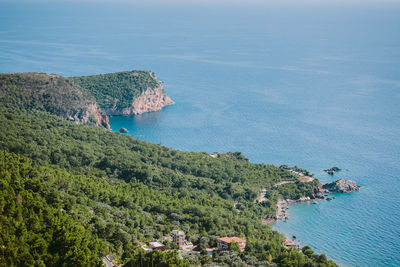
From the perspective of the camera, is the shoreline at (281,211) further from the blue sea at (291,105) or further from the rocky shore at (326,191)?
the blue sea at (291,105)

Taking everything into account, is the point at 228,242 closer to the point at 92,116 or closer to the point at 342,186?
the point at 342,186

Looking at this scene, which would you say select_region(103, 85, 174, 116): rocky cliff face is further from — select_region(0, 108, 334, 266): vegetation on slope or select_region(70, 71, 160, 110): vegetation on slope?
select_region(0, 108, 334, 266): vegetation on slope

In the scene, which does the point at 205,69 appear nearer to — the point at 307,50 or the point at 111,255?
the point at 307,50

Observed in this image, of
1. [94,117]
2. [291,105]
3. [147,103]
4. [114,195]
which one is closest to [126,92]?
[147,103]

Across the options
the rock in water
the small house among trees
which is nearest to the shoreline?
the rock in water

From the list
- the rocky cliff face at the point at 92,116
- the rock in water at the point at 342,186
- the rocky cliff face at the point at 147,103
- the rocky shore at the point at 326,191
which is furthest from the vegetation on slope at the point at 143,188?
the rocky cliff face at the point at 147,103

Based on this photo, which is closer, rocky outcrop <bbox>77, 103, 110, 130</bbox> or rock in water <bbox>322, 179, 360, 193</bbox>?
rock in water <bbox>322, 179, 360, 193</bbox>
